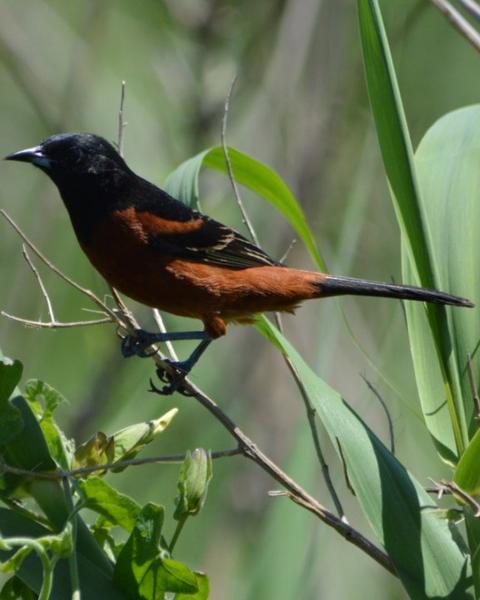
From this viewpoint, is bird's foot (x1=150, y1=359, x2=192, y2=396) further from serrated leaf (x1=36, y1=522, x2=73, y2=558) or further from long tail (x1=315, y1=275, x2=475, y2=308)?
serrated leaf (x1=36, y1=522, x2=73, y2=558)

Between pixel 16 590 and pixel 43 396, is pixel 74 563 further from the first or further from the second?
pixel 43 396

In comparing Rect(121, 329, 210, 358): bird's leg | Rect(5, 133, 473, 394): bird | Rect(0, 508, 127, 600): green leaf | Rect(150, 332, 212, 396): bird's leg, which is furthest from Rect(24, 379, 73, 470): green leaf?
Rect(5, 133, 473, 394): bird

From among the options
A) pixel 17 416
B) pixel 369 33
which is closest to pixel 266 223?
pixel 369 33

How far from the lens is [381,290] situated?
2.14 m

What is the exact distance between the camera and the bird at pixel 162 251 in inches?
99.5

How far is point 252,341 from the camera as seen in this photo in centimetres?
334

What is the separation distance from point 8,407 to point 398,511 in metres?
0.60

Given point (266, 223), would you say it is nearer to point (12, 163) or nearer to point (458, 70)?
point (458, 70)

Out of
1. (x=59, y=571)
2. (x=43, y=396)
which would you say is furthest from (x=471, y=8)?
(x=59, y=571)

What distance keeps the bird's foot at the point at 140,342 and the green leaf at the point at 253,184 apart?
0.31m

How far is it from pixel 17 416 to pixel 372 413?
2344mm

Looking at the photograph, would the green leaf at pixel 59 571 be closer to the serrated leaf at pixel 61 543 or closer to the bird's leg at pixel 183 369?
the serrated leaf at pixel 61 543

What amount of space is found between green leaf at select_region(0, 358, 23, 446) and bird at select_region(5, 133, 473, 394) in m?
1.21

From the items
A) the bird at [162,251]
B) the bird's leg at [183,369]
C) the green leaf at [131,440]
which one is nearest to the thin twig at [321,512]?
the green leaf at [131,440]
